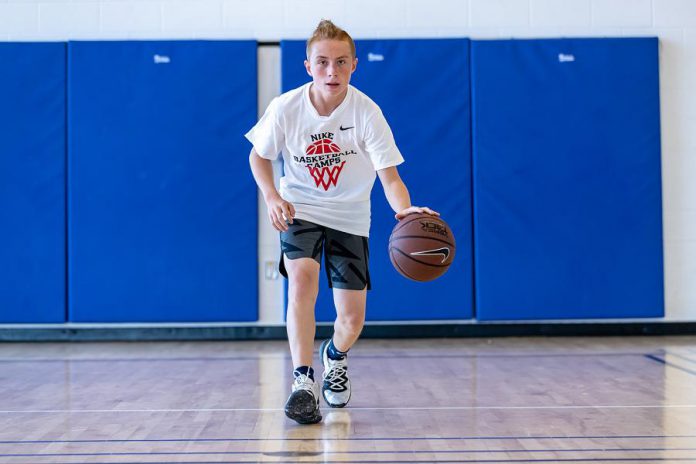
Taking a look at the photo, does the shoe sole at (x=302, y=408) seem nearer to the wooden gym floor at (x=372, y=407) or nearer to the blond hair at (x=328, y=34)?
the wooden gym floor at (x=372, y=407)


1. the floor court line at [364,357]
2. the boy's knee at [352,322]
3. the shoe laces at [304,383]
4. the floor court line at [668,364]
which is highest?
the boy's knee at [352,322]

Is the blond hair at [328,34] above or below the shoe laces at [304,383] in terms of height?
above

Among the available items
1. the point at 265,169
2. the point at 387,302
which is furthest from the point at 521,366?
the point at 265,169

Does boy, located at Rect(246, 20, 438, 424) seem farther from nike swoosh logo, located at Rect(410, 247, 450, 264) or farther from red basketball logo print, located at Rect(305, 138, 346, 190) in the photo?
nike swoosh logo, located at Rect(410, 247, 450, 264)

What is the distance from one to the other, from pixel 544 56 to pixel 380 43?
0.99m

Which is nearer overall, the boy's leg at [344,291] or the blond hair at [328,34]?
the blond hair at [328,34]

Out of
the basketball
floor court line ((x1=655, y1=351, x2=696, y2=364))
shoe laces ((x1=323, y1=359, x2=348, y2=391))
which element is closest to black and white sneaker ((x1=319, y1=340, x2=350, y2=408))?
shoe laces ((x1=323, y1=359, x2=348, y2=391))

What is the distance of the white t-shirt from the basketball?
24 centimetres

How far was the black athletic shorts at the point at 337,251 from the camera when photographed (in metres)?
2.73

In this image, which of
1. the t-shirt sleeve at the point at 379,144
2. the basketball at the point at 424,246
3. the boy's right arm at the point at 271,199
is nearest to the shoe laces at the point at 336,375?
the basketball at the point at 424,246

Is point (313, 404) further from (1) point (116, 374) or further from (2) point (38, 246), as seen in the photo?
(2) point (38, 246)

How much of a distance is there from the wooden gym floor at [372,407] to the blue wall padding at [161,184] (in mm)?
573

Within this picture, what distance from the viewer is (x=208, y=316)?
5.12 m

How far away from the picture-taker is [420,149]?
5105 mm
